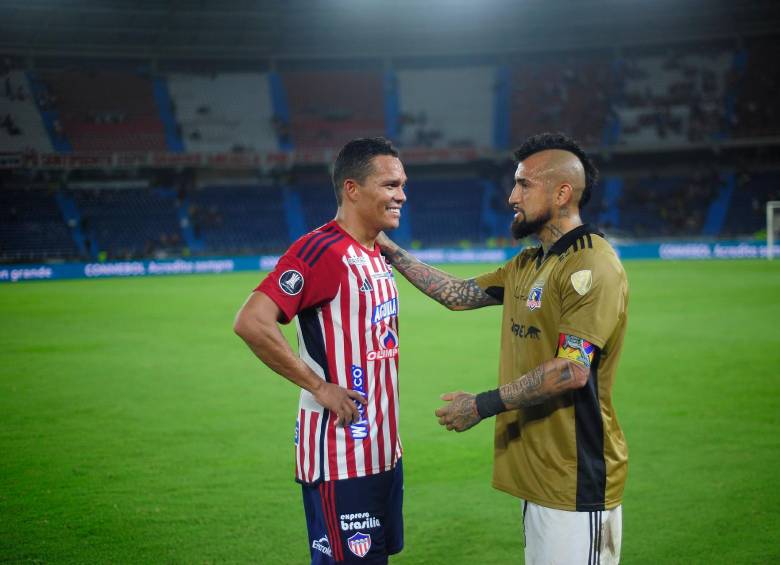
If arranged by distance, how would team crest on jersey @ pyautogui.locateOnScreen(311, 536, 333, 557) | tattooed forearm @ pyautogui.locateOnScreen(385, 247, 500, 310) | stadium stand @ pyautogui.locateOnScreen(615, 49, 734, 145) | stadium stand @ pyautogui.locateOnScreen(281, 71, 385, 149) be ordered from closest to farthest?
team crest on jersey @ pyautogui.locateOnScreen(311, 536, 333, 557) < tattooed forearm @ pyautogui.locateOnScreen(385, 247, 500, 310) < stadium stand @ pyautogui.locateOnScreen(615, 49, 734, 145) < stadium stand @ pyautogui.locateOnScreen(281, 71, 385, 149)

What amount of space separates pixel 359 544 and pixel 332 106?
1664 inches

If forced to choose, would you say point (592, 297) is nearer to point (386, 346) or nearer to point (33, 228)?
point (386, 346)

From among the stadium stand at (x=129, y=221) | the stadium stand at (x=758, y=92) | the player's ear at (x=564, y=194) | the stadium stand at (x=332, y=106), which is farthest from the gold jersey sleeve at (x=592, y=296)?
the stadium stand at (x=758, y=92)

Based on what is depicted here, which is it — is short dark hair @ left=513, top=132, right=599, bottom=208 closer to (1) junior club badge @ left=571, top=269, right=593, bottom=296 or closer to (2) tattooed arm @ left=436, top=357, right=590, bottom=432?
(1) junior club badge @ left=571, top=269, right=593, bottom=296

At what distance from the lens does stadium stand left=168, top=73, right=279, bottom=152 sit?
1620 inches

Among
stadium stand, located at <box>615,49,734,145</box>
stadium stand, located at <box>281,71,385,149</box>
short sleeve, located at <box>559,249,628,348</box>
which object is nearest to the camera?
short sleeve, located at <box>559,249,628,348</box>

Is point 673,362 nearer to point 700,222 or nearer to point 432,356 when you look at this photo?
point 432,356

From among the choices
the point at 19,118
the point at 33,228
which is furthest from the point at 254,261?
the point at 19,118

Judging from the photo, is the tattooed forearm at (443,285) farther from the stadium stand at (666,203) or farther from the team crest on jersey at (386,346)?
the stadium stand at (666,203)

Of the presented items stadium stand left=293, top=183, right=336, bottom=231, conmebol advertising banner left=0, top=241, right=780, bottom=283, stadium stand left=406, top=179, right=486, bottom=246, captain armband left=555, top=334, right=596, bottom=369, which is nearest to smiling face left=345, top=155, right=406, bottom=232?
captain armband left=555, top=334, right=596, bottom=369

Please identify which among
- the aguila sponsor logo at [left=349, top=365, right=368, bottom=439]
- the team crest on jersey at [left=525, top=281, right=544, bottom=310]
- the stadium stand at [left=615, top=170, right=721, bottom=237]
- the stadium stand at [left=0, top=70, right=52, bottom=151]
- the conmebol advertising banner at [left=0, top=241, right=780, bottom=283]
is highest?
the stadium stand at [left=0, top=70, right=52, bottom=151]

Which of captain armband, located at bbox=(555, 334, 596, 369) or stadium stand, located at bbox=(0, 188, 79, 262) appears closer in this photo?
captain armband, located at bbox=(555, 334, 596, 369)

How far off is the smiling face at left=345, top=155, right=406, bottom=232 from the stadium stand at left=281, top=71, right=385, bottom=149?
39435 mm

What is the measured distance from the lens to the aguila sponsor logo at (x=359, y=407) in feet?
10.9
